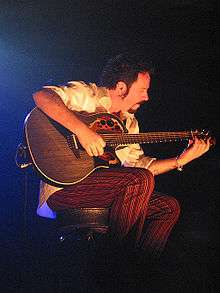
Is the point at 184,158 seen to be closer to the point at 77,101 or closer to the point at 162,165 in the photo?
the point at 162,165

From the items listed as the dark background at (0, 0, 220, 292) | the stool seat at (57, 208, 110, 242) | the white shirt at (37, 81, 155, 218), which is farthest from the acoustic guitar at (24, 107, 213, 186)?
the dark background at (0, 0, 220, 292)

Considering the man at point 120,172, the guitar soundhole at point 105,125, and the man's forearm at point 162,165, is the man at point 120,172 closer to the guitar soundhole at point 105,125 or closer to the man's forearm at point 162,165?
the man's forearm at point 162,165

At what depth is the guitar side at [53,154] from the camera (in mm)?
2246

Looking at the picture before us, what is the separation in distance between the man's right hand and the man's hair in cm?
72

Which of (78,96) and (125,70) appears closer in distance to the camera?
(78,96)

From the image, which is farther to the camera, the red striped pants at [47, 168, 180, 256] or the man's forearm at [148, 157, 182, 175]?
the man's forearm at [148, 157, 182, 175]

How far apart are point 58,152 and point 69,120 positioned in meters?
0.21

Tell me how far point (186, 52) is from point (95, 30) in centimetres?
91

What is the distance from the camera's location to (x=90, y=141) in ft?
7.46

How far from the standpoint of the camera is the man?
229 cm

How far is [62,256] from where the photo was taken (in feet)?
7.90

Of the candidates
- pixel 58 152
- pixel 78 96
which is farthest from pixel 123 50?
pixel 58 152

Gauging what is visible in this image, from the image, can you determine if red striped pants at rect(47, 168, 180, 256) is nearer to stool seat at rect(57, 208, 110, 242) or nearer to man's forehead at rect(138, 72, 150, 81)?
stool seat at rect(57, 208, 110, 242)

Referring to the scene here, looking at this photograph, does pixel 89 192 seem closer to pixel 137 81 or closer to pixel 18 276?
pixel 18 276
